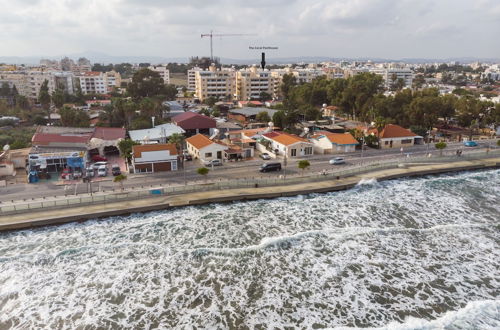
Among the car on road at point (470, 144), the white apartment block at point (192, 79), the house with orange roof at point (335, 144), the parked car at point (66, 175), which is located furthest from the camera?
the white apartment block at point (192, 79)

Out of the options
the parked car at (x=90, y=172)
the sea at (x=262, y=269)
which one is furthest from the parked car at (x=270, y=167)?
the parked car at (x=90, y=172)

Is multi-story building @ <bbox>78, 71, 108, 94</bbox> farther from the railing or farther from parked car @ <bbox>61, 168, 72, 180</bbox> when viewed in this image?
the railing

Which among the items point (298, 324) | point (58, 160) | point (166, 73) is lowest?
point (298, 324)

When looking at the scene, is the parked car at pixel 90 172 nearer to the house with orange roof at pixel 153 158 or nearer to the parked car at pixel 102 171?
the parked car at pixel 102 171

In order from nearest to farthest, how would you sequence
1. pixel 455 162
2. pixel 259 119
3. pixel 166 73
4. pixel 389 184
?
pixel 389 184
pixel 455 162
pixel 259 119
pixel 166 73

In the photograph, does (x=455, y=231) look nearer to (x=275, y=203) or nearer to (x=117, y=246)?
(x=275, y=203)

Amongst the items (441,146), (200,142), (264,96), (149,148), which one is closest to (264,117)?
(200,142)

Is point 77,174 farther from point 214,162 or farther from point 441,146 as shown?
point 441,146

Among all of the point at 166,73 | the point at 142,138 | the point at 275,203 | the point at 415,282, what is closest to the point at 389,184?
the point at 275,203
